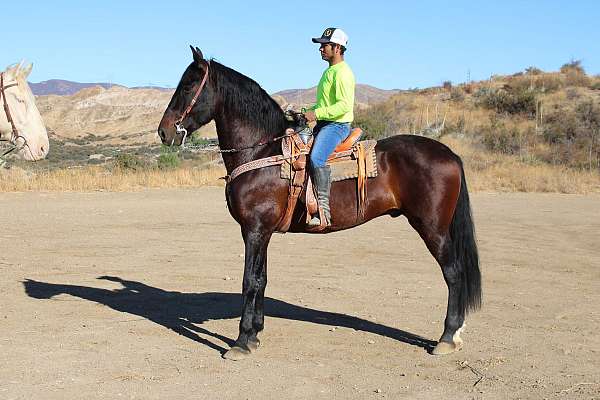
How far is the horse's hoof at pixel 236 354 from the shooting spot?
6535 millimetres

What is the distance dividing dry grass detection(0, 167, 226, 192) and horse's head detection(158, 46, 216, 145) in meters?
16.1

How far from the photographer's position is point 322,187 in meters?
6.80

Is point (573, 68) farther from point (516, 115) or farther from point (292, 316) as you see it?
point (292, 316)

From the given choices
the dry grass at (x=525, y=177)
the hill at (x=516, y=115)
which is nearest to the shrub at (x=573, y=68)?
the hill at (x=516, y=115)

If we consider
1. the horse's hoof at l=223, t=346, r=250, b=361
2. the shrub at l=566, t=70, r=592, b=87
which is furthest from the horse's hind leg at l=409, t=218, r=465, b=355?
the shrub at l=566, t=70, r=592, b=87

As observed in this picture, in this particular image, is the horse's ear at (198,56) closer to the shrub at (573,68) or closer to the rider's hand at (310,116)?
the rider's hand at (310,116)

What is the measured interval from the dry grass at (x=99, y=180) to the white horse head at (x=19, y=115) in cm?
1393

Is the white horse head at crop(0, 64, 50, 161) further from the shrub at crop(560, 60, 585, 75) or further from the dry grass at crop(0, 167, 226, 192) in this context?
the shrub at crop(560, 60, 585, 75)

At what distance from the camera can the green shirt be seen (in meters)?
6.69

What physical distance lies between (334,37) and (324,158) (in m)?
1.13

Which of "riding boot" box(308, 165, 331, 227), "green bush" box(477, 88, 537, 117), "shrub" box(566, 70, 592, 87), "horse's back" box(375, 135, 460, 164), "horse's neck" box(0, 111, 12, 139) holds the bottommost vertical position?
"riding boot" box(308, 165, 331, 227)

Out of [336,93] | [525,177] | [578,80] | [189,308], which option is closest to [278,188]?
[336,93]

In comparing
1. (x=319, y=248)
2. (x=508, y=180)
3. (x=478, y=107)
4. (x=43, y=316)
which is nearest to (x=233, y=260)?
(x=319, y=248)

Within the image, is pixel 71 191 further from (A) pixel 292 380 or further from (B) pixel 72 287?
(A) pixel 292 380
